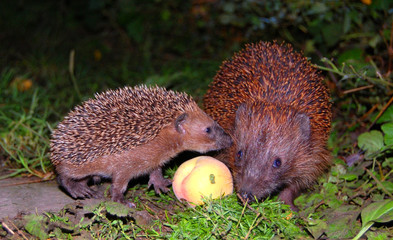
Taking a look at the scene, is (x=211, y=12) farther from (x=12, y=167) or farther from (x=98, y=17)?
(x=12, y=167)

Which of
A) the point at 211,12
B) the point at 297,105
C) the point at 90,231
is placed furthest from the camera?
the point at 211,12

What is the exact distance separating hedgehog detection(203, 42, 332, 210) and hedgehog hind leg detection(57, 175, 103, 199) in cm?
166

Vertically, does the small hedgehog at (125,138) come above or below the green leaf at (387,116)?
above

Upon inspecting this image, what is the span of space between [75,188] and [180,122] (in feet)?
4.87

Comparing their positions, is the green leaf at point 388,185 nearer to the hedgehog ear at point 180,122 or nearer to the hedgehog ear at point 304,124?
the hedgehog ear at point 304,124

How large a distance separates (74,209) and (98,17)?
7927mm

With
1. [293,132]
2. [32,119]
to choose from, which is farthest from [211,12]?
[293,132]

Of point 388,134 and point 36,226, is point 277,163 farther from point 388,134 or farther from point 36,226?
point 36,226

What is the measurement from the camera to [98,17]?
1134cm

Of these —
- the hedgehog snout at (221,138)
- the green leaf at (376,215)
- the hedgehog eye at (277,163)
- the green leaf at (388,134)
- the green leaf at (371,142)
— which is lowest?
the green leaf at (376,215)

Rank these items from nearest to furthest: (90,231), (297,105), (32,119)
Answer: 1. (90,231)
2. (297,105)
3. (32,119)

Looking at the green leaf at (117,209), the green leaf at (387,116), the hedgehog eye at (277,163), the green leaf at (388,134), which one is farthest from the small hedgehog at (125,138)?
the green leaf at (387,116)

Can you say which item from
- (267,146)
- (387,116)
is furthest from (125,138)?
(387,116)

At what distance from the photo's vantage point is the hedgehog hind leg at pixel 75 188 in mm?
5051
